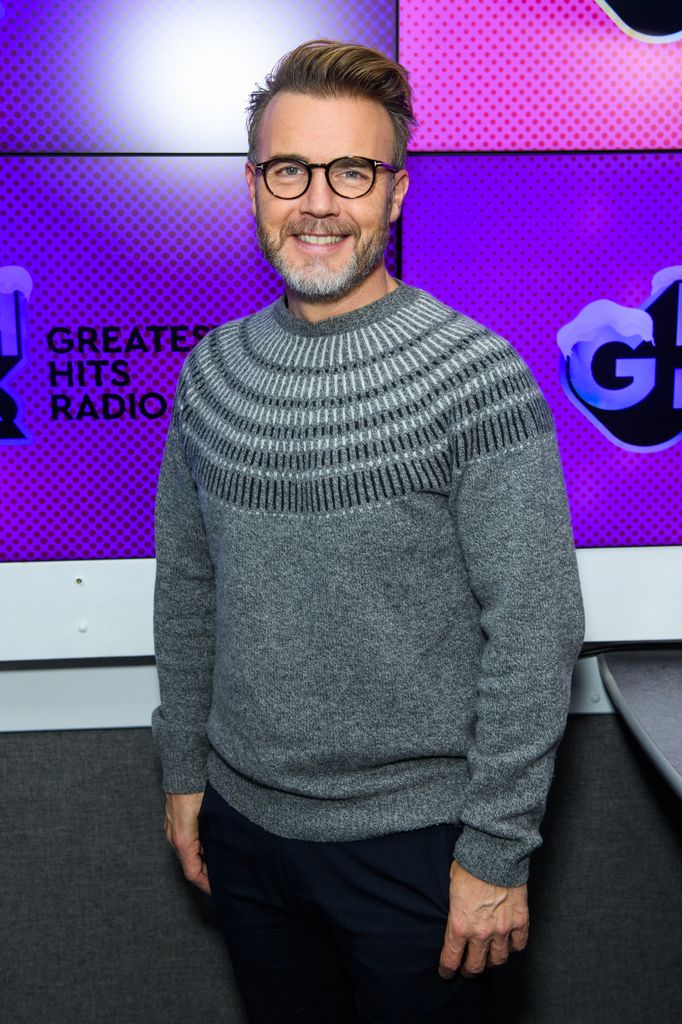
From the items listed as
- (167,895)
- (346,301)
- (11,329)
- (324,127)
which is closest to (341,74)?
(324,127)

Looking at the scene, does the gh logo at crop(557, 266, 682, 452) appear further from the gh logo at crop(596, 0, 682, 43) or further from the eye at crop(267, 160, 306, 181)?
the eye at crop(267, 160, 306, 181)

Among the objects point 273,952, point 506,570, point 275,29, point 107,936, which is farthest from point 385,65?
point 107,936

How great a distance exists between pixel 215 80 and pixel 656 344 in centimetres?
87

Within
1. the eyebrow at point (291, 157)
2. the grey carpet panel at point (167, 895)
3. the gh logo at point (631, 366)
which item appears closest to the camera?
the eyebrow at point (291, 157)

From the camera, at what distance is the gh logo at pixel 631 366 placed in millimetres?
1768

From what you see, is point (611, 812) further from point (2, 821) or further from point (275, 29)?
point (275, 29)

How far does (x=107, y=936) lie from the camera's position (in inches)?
80.6

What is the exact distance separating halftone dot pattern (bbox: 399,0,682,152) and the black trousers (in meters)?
1.11

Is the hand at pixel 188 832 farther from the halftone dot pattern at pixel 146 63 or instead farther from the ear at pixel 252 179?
the halftone dot pattern at pixel 146 63

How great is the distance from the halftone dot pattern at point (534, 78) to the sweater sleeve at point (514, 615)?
2.26 ft

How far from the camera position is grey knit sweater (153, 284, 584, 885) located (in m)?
1.19

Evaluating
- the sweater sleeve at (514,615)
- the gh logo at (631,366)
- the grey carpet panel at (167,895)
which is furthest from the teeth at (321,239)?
the grey carpet panel at (167,895)

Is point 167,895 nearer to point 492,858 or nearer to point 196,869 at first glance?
point 196,869

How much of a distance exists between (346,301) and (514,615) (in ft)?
1.53
